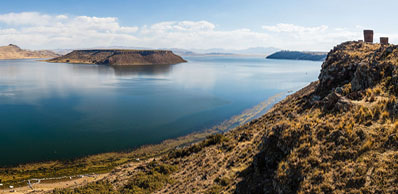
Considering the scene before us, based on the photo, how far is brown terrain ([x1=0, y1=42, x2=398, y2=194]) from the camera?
30.7 feet

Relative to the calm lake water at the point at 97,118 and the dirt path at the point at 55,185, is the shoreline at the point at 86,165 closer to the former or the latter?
the dirt path at the point at 55,185

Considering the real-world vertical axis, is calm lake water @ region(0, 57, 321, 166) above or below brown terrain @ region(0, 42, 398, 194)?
below

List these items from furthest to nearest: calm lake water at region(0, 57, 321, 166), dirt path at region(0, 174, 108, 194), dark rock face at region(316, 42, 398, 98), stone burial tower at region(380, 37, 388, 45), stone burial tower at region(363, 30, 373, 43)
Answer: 1. calm lake water at region(0, 57, 321, 166)
2. stone burial tower at region(363, 30, 373, 43)
3. stone burial tower at region(380, 37, 388, 45)
4. dirt path at region(0, 174, 108, 194)
5. dark rock face at region(316, 42, 398, 98)

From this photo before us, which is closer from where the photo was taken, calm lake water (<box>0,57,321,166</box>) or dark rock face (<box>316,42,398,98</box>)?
dark rock face (<box>316,42,398,98</box>)

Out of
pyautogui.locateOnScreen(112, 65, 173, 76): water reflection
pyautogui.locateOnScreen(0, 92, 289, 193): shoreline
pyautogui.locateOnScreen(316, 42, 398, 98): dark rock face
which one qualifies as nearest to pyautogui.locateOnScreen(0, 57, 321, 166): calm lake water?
pyautogui.locateOnScreen(0, 92, 289, 193): shoreline

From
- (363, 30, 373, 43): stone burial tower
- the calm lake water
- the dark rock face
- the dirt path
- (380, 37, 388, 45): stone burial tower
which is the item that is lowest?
the dirt path

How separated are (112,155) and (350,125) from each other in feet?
105

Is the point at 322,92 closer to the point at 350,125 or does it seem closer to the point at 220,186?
the point at 350,125

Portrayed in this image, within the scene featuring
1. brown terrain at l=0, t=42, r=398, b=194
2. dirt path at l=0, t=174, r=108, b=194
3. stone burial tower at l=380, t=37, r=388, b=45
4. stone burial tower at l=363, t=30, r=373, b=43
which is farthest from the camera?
stone burial tower at l=363, t=30, r=373, b=43

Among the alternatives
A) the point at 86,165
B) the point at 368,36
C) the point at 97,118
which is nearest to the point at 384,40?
the point at 368,36

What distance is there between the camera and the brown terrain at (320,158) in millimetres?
9367

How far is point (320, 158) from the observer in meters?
10.7

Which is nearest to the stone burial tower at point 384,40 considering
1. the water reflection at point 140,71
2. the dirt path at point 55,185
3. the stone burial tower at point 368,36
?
the stone burial tower at point 368,36

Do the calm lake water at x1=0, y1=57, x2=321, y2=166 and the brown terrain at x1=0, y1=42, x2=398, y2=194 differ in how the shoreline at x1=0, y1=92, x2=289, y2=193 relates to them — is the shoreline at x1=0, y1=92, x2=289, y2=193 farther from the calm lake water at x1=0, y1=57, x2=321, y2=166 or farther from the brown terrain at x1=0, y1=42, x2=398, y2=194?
the brown terrain at x1=0, y1=42, x2=398, y2=194
